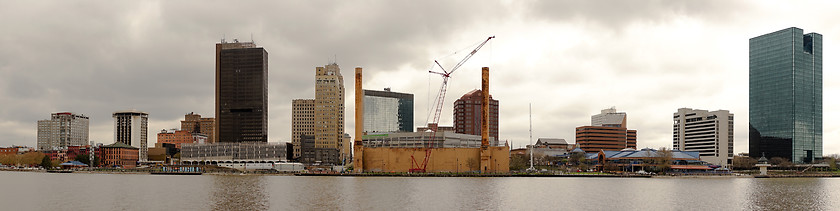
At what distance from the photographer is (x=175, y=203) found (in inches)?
3162

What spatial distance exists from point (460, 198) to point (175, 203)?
36235 millimetres

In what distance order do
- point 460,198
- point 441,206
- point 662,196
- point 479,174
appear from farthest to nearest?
point 479,174 < point 662,196 < point 460,198 < point 441,206

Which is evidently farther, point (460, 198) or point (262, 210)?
point (460, 198)

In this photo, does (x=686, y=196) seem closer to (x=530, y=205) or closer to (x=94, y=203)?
(x=530, y=205)

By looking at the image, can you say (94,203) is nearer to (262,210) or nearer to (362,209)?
(262,210)

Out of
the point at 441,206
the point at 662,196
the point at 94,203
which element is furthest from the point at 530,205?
the point at 94,203

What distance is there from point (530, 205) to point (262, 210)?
102ft

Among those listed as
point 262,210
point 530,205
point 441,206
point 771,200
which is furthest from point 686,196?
point 262,210

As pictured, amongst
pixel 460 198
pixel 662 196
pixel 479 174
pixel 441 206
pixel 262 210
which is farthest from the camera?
pixel 479 174

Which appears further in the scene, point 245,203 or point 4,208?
point 245,203

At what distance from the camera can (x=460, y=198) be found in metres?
92.2

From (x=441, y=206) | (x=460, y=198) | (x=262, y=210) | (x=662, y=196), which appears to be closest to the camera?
(x=262, y=210)

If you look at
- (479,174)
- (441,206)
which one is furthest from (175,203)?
(479,174)

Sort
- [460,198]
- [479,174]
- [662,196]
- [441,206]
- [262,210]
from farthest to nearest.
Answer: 1. [479,174]
2. [662,196]
3. [460,198]
4. [441,206]
5. [262,210]
